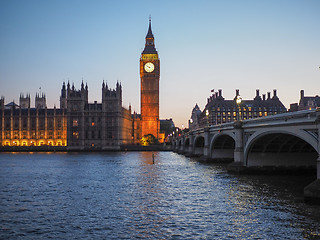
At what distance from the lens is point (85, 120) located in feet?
540

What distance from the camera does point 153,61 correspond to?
197 metres

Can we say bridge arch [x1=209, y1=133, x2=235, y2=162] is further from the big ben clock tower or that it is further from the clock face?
the clock face

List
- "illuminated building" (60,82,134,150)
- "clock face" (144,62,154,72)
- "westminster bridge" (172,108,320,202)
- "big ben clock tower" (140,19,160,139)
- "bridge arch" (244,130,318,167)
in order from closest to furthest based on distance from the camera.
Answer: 1. "westminster bridge" (172,108,320,202)
2. "bridge arch" (244,130,318,167)
3. "illuminated building" (60,82,134,150)
4. "big ben clock tower" (140,19,160,139)
5. "clock face" (144,62,154,72)

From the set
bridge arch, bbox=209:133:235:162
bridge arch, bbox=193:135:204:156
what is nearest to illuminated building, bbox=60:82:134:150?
bridge arch, bbox=193:135:204:156

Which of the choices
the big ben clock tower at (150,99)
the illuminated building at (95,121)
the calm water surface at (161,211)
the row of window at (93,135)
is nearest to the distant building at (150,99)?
the big ben clock tower at (150,99)

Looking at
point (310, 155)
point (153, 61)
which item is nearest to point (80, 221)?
point (310, 155)

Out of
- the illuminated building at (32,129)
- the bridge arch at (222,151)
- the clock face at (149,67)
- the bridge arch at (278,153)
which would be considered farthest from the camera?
the clock face at (149,67)

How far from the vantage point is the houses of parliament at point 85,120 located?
162 m

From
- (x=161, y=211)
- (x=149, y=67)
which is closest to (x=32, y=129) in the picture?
(x=149, y=67)

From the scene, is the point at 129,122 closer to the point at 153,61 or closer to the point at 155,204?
the point at 153,61

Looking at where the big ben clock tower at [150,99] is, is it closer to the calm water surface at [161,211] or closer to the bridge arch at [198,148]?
the bridge arch at [198,148]

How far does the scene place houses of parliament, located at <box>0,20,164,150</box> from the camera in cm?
16238

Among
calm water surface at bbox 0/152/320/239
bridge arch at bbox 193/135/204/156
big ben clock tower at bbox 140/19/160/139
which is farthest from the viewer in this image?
big ben clock tower at bbox 140/19/160/139

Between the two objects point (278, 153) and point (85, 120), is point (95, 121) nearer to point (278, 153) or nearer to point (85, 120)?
point (85, 120)
